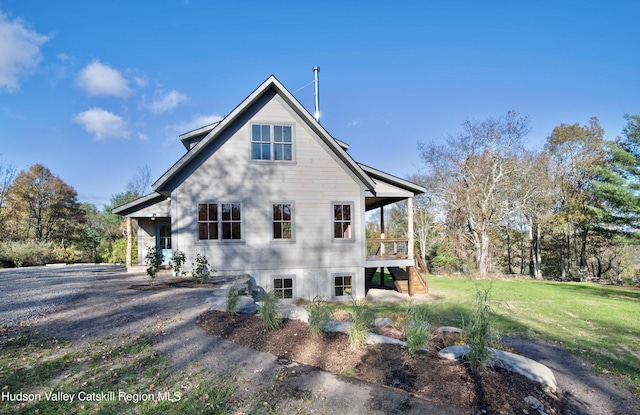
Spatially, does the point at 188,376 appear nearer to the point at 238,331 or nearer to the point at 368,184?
the point at 238,331

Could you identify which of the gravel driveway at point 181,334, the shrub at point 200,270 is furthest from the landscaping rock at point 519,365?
the shrub at point 200,270

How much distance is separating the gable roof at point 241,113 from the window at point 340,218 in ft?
4.25

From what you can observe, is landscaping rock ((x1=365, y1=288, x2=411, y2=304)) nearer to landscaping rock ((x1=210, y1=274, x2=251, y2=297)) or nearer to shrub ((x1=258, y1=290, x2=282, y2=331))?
landscaping rock ((x1=210, y1=274, x2=251, y2=297))

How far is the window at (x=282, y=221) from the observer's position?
476 inches

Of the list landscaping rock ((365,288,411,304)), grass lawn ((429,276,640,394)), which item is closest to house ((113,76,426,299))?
landscaping rock ((365,288,411,304))

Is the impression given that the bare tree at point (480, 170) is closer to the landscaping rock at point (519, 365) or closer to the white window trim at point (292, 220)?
the white window trim at point (292, 220)

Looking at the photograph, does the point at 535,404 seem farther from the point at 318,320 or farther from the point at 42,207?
the point at 42,207

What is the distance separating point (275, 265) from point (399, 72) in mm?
11658

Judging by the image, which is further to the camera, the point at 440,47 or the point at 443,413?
the point at 440,47

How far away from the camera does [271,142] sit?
479 inches

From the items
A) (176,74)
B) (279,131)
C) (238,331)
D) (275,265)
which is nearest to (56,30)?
A: (176,74)

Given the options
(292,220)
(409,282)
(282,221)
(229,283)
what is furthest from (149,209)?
(409,282)

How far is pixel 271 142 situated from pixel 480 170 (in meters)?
17.4

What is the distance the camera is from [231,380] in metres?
3.79
